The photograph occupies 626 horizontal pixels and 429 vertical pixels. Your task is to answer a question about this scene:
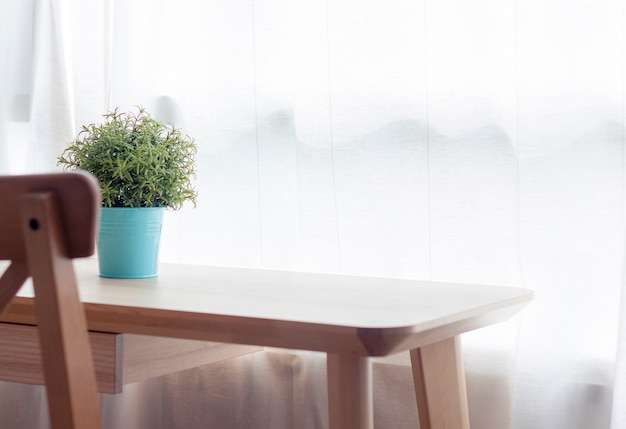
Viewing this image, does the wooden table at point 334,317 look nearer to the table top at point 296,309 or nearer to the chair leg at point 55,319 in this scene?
the table top at point 296,309

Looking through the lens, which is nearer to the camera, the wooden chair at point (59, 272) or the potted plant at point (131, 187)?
the wooden chair at point (59, 272)

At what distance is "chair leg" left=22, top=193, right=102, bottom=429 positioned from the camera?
812 mm

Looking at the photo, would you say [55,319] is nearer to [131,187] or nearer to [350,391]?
[350,391]

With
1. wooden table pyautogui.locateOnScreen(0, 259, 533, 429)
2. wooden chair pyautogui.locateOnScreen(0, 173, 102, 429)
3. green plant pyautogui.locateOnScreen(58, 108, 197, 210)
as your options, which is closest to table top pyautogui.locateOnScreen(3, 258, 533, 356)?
wooden table pyautogui.locateOnScreen(0, 259, 533, 429)

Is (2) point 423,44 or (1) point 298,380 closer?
(2) point 423,44

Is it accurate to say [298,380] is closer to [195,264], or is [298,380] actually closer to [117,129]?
[195,264]

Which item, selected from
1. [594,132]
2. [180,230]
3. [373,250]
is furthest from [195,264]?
[594,132]

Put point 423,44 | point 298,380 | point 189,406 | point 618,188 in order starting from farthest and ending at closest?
point 189,406
point 298,380
point 423,44
point 618,188

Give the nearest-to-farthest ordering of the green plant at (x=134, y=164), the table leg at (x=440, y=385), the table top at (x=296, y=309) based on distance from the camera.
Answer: the table top at (x=296, y=309)
the table leg at (x=440, y=385)
the green plant at (x=134, y=164)

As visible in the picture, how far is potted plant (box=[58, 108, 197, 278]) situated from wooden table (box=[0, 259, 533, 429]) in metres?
0.04

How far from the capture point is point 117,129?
1.47 m

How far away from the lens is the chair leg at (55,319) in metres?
0.81

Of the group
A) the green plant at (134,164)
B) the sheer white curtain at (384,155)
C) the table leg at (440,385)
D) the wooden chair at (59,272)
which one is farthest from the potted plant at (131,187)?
the wooden chair at (59,272)

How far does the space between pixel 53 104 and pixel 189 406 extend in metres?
0.73
